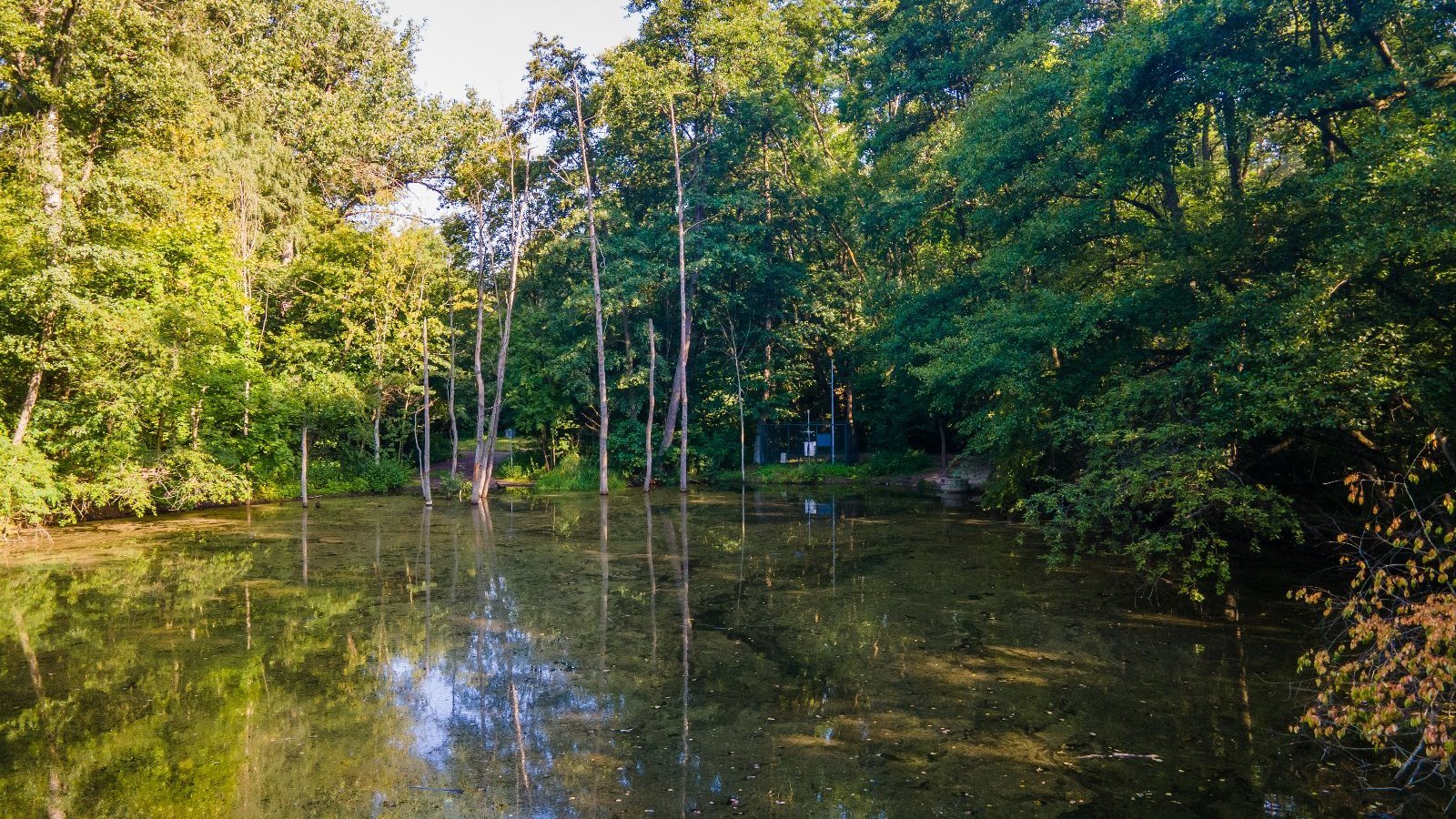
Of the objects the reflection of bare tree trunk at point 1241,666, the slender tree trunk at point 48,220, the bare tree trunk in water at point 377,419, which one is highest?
the slender tree trunk at point 48,220

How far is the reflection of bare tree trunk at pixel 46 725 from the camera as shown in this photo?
5.02 m

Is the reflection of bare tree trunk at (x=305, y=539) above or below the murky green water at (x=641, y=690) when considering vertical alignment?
above

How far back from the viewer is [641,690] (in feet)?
Answer: 23.7

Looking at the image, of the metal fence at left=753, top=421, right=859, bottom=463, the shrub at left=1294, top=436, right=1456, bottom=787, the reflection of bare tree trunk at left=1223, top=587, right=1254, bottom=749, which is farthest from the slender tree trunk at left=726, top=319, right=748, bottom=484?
the shrub at left=1294, top=436, right=1456, bottom=787

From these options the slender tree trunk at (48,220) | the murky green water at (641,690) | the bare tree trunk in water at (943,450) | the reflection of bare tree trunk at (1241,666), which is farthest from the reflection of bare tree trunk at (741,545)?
the slender tree trunk at (48,220)

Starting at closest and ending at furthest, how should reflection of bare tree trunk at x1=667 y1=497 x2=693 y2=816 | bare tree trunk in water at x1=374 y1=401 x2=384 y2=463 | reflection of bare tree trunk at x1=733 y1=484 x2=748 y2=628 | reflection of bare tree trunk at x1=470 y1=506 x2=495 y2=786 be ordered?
reflection of bare tree trunk at x1=667 y1=497 x2=693 y2=816
reflection of bare tree trunk at x1=470 y1=506 x2=495 y2=786
reflection of bare tree trunk at x1=733 y1=484 x2=748 y2=628
bare tree trunk in water at x1=374 y1=401 x2=384 y2=463

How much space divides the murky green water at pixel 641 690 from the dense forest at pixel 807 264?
1041 mm

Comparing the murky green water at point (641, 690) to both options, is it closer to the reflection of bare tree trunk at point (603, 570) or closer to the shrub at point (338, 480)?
the reflection of bare tree trunk at point (603, 570)

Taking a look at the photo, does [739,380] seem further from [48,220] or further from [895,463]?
[48,220]

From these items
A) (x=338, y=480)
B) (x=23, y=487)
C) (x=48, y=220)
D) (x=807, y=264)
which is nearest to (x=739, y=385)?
(x=807, y=264)

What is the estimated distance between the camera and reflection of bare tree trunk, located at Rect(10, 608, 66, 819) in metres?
5.02

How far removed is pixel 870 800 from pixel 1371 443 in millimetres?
8606

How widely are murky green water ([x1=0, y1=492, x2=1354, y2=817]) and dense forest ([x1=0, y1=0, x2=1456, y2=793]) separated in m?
1.04

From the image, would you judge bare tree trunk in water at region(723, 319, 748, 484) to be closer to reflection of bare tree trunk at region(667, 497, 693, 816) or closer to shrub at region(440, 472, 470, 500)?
shrub at region(440, 472, 470, 500)
